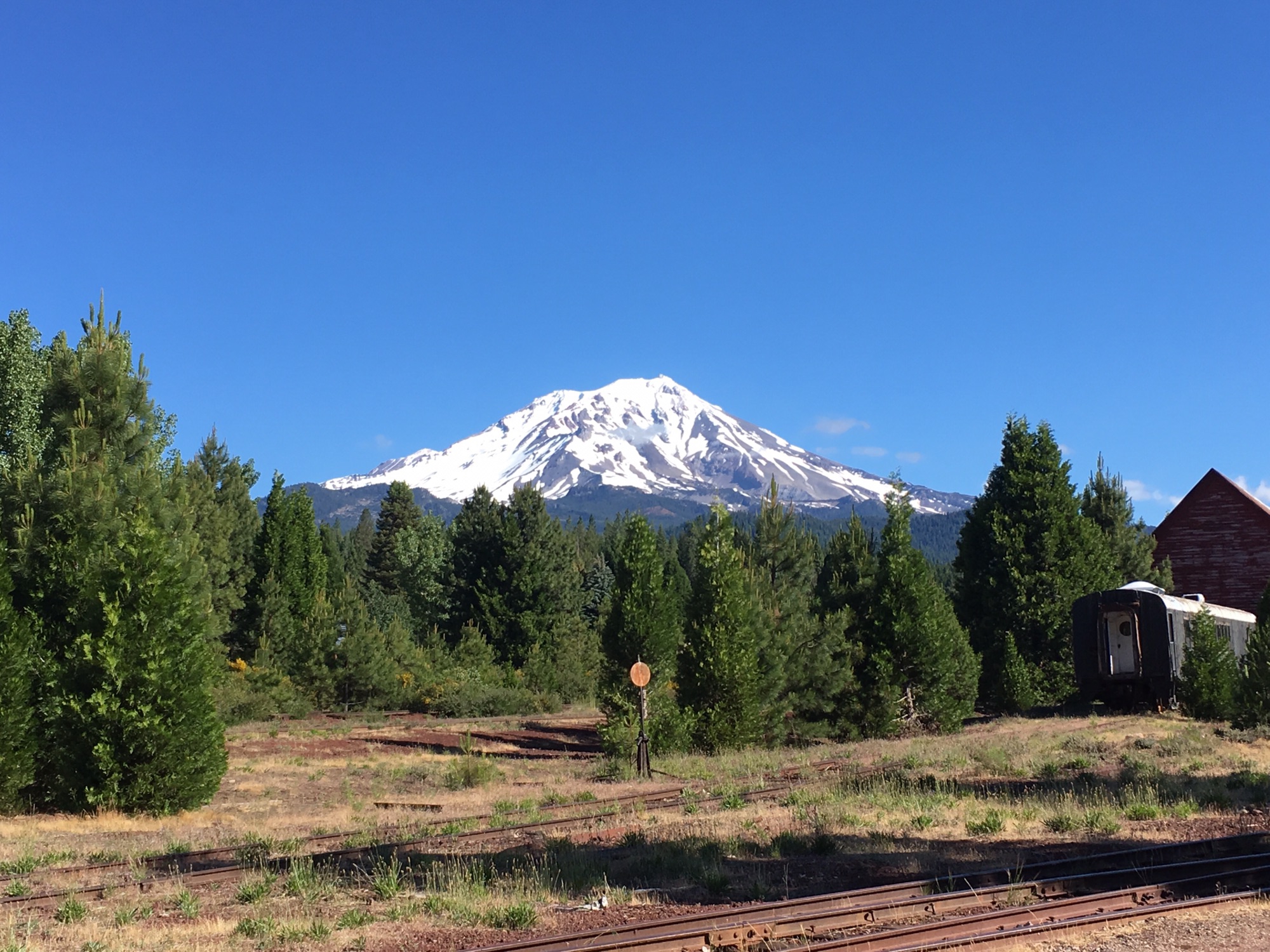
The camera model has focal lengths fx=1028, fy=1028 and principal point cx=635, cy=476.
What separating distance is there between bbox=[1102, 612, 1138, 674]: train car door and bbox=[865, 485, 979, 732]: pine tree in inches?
195

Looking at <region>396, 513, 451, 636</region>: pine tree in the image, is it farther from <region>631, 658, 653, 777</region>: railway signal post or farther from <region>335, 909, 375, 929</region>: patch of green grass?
<region>335, 909, 375, 929</region>: patch of green grass

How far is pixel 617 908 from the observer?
10547 millimetres

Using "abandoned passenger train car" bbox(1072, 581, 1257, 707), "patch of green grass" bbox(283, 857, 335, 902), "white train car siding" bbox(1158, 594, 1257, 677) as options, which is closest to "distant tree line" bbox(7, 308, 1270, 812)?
"abandoned passenger train car" bbox(1072, 581, 1257, 707)

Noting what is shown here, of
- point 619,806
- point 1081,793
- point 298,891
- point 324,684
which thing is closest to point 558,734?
point 324,684

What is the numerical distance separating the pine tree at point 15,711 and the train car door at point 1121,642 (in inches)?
1187

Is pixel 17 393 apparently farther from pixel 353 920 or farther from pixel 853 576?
pixel 353 920

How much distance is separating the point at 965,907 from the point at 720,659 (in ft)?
64.5

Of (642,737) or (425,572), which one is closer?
(642,737)

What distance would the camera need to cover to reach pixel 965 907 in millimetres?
10055

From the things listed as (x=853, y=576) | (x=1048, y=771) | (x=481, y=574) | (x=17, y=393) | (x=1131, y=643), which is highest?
(x=17, y=393)

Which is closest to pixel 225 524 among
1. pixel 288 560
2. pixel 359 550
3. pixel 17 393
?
→ pixel 288 560

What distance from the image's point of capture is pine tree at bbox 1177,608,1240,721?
99.1 ft

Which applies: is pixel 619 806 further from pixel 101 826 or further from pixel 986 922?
pixel 986 922

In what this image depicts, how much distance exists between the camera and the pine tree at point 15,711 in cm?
1939
